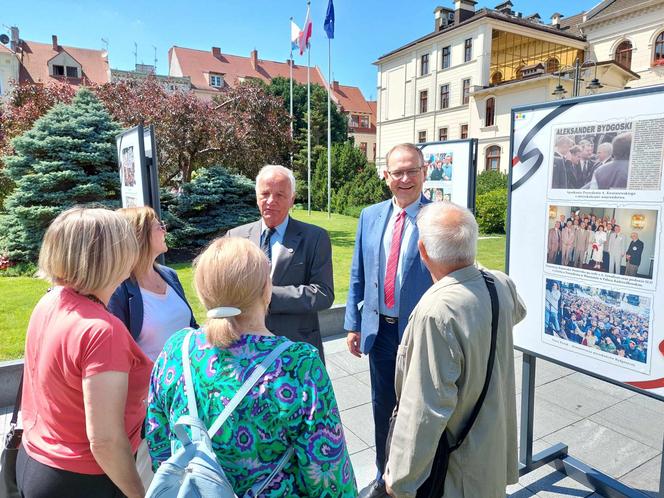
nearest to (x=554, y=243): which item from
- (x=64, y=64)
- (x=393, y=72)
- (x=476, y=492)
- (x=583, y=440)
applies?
(x=476, y=492)

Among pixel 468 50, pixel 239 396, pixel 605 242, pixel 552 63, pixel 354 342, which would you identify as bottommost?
pixel 354 342

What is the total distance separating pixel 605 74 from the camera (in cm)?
3195

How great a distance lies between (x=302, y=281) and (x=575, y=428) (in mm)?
2843

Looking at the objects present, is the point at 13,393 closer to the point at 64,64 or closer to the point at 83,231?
the point at 83,231

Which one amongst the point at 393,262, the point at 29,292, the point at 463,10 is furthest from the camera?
the point at 463,10

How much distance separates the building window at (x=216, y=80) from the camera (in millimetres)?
51000

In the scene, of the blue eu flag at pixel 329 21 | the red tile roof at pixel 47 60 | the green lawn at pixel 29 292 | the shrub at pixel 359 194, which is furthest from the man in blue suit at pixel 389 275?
the red tile roof at pixel 47 60

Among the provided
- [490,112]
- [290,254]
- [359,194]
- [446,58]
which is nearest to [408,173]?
[290,254]

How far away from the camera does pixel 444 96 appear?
39.2 m

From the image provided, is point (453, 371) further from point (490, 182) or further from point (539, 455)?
point (490, 182)

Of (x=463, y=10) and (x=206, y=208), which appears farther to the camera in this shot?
(x=463, y=10)

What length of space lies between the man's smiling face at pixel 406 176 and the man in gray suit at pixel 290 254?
60 centimetres

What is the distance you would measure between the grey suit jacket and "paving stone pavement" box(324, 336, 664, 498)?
1.30m

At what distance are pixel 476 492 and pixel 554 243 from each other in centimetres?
155
